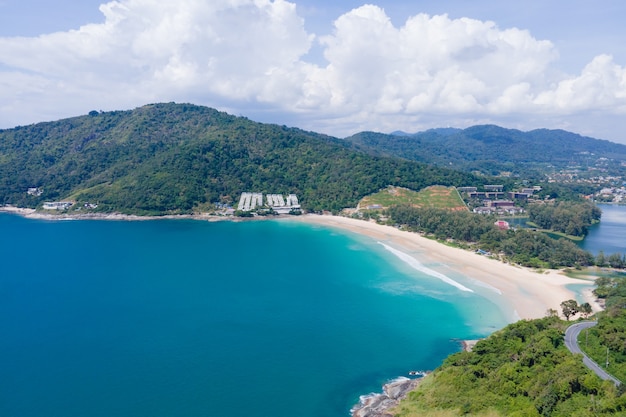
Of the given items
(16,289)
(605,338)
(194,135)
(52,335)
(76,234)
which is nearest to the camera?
(605,338)

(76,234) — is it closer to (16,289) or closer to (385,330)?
(16,289)

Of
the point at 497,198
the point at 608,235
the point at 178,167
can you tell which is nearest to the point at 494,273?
the point at 608,235

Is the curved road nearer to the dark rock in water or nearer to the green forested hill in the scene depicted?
the dark rock in water

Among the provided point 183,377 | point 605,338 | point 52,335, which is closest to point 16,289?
point 52,335

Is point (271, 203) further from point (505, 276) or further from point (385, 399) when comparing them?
point (385, 399)

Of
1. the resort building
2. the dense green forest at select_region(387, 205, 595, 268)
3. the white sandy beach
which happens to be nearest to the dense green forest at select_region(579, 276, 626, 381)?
the white sandy beach

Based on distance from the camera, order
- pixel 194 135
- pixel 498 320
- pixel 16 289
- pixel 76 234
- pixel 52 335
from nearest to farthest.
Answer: pixel 52 335
pixel 498 320
pixel 16 289
pixel 76 234
pixel 194 135

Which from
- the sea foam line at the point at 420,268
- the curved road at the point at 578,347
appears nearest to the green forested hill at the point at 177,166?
the sea foam line at the point at 420,268
